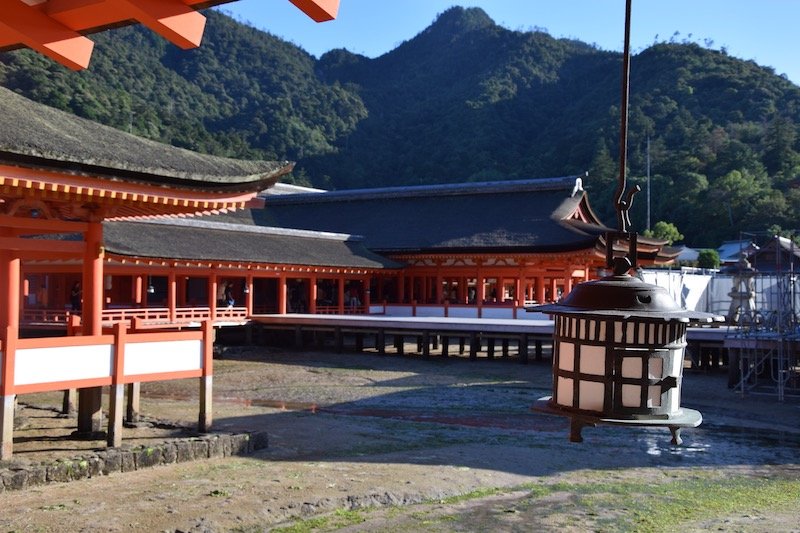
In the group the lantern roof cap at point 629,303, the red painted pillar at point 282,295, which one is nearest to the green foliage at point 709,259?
the red painted pillar at point 282,295

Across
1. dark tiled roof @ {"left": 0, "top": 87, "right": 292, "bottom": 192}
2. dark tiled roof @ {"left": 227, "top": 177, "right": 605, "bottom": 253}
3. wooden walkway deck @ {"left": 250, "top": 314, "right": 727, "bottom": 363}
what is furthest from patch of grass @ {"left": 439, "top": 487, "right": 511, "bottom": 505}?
dark tiled roof @ {"left": 227, "top": 177, "right": 605, "bottom": 253}

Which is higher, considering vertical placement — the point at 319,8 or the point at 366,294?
the point at 319,8

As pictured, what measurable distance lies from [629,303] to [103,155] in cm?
861

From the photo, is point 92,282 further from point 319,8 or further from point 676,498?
point 319,8

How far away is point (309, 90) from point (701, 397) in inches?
3778

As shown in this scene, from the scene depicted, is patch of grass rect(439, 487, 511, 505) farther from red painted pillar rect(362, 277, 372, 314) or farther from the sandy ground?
red painted pillar rect(362, 277, 372, 314)

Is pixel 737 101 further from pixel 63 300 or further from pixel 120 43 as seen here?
pixel 63 300

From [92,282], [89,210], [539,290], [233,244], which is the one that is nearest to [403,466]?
[92,282]

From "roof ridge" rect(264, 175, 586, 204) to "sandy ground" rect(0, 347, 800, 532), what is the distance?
15908 millimetres

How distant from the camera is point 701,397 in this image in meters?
20.0

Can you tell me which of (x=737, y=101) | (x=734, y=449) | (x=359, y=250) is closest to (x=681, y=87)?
(x=737, y=101)

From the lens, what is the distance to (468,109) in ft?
314

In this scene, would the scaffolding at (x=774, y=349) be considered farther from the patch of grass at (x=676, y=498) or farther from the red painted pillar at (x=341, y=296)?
the red painted pillar at (x=341, y=296)

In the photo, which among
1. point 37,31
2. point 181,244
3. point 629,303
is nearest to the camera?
point 37,31
